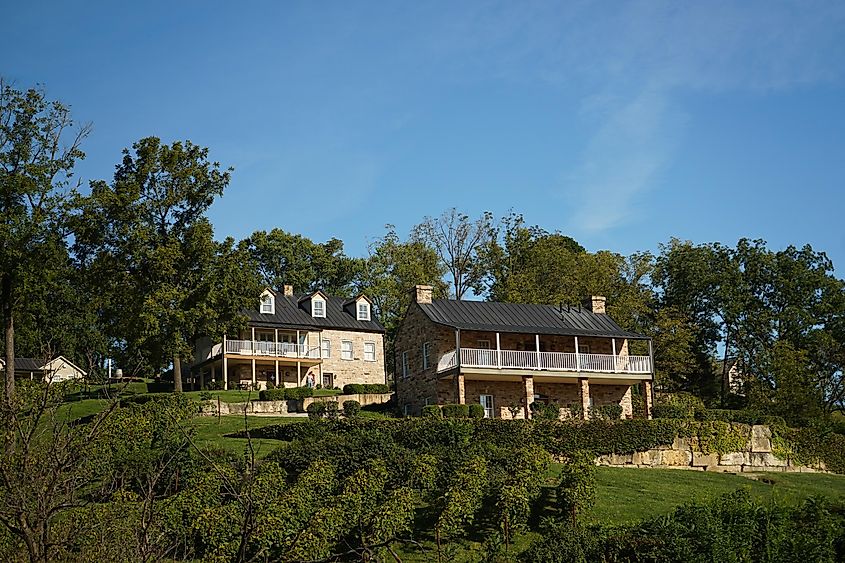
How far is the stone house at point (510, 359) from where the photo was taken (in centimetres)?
→ 3547

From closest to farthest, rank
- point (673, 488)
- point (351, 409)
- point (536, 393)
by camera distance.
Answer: point (673, 488), point (351, 409), point (536, 393)

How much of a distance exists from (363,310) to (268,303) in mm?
5135

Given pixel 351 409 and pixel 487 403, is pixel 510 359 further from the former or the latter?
pixel 351 409

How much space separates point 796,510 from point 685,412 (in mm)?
16364

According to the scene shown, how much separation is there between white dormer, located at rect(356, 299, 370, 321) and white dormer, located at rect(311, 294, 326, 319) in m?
1.83

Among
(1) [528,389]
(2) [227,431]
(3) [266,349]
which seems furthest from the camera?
(3) [266,349]

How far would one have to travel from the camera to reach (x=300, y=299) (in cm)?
4953

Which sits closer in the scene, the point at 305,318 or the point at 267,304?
the point at 267,304

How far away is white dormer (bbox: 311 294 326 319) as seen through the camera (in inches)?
1911

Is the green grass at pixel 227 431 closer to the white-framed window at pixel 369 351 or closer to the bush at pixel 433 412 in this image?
Answer: the bush at pixel 433 412

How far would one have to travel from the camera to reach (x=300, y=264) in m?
59.9

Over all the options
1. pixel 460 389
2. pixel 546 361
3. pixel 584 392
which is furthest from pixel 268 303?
pixel 584 392

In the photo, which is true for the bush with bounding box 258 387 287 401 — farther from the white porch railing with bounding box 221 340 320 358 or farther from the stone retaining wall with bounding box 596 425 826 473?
the stone retaining wall with bounding box 596 425 826 473

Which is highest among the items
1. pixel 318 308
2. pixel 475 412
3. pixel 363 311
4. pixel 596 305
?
pixel 318 308
